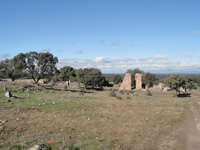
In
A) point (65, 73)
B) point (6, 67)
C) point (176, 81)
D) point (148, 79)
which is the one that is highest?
point (6, 67)

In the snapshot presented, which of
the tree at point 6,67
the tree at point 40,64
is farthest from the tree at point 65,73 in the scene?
the tree at point 40,64

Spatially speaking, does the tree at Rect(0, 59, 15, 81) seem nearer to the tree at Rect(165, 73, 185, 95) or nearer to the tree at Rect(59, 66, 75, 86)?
the tree at Rect(59, 66, 75, 86)

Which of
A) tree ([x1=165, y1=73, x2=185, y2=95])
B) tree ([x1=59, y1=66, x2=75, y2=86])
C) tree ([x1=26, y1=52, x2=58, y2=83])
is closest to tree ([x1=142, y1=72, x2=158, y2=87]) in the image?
tree ([x1=165, y1=73, x2=185, y2=95])

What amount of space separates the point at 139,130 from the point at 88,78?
4946 cm

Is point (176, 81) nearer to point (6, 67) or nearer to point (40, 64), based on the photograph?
point (40, 64)

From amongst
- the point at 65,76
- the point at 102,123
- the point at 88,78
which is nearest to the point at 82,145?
the point at 102,123

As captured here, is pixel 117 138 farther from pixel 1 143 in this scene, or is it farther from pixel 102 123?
pixel 1 143

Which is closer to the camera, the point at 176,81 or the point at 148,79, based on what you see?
the point at 176,81

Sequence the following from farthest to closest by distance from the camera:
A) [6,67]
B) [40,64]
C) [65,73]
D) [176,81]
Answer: [65,73], [6,67], [176,81], [40,64]

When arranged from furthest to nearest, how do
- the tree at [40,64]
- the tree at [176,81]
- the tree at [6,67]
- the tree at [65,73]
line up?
the tree at [65,73], the tree at [6,67], the tree at [176,81], the tree at [40,64]

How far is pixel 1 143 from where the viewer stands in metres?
7.03

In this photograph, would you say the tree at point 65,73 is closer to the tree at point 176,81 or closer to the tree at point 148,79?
the tree at point 148,79

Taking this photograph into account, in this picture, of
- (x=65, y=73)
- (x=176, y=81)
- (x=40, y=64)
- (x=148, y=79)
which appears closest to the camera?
(x=40, y=64)

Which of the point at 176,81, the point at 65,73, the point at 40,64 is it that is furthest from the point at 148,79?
the point at 40,64
